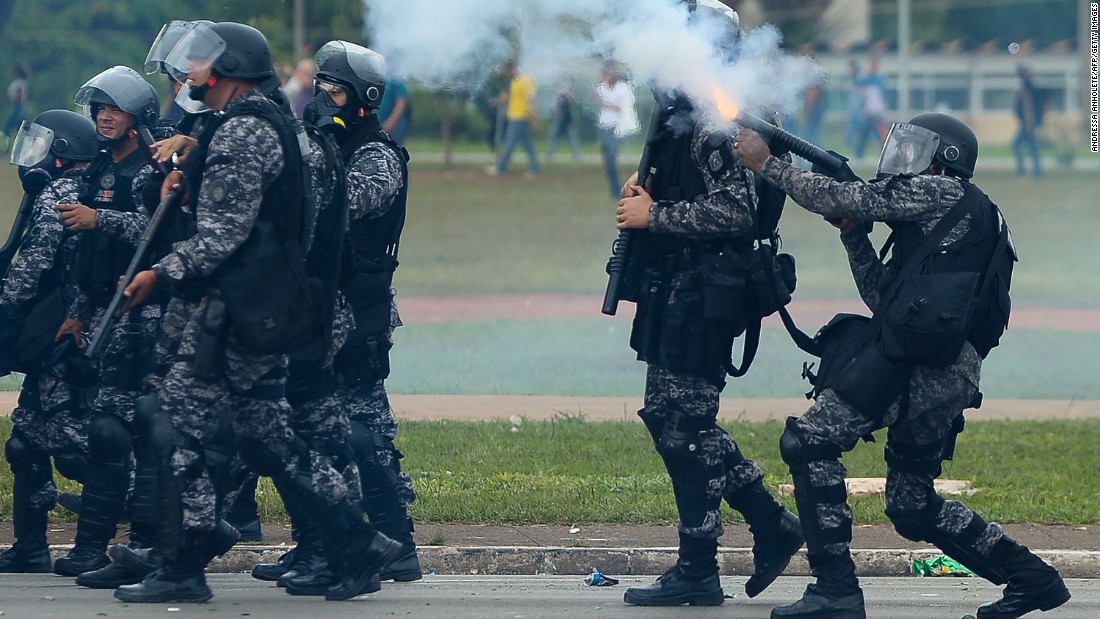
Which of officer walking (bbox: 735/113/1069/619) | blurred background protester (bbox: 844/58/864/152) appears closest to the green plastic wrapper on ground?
officer walking (bbox: 735/113/1069/619)

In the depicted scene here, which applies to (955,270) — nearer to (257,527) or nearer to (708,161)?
(708,161)

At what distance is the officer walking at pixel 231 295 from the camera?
17.9ft

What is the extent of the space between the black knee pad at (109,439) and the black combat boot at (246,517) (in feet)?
2.00

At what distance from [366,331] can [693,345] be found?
1309 mm

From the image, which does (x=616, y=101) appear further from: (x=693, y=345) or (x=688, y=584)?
(x=688, y=584)

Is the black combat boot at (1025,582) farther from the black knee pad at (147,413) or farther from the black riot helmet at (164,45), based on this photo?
the black riot helmet at (164,45)

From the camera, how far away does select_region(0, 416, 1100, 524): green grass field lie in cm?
708

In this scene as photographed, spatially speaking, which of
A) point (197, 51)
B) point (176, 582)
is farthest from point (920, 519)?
point (197, 51)

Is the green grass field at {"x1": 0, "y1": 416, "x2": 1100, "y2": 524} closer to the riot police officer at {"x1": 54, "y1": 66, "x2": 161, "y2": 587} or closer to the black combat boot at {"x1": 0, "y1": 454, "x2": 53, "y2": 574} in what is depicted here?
the black combat boot at {"x1": 0, "y1": 454, "x2": 53, "y2": 574}

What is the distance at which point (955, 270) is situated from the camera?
535 centimetres

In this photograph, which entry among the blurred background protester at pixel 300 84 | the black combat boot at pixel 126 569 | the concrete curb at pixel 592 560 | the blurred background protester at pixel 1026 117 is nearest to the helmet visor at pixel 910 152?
the concrete curb at pixel 592 560

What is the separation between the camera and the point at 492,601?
597 centimetres

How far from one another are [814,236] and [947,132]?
14.0m

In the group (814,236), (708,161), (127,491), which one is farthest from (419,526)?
(814,236)
